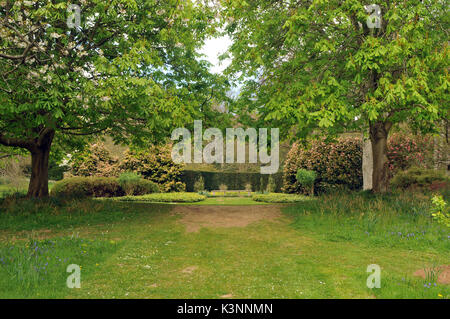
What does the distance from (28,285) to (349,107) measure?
8.65 meters

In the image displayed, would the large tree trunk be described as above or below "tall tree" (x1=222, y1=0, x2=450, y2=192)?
below

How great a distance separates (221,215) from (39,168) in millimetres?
7324

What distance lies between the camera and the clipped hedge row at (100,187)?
17453 mm

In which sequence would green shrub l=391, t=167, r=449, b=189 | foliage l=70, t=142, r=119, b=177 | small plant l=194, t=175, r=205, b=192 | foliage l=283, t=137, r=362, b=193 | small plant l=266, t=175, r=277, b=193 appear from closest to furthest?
1. green shrub l=391, t=167, r=449, b=189
2. foliage l=283, t=137, r=362, b=193
3. foliage l=70, t=142, r=119, b=177
4. small plant l=194, t=175, r=205, b=192
5. small plant l=266, t=175, r=277, b=193

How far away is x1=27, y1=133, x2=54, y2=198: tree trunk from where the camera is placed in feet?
42.2

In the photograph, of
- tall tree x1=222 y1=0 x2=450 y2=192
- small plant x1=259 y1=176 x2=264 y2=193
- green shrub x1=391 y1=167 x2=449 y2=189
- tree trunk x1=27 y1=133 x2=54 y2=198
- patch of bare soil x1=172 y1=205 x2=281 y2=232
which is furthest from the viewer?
small plant x1=259 y1=176 x2=264 y2=193

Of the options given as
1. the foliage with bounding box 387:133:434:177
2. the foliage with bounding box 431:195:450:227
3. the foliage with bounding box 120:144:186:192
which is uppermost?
the foliage with bounding box 387:133:434:177

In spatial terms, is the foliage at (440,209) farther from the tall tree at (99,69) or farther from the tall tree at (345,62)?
the tall tree at (99,69)

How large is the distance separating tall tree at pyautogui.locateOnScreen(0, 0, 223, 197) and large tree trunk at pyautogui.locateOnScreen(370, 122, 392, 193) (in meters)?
6.38

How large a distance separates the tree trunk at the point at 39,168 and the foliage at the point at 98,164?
7578 mm

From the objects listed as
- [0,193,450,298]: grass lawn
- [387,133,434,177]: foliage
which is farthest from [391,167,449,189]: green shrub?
[0,193,450,298]: grass lawn

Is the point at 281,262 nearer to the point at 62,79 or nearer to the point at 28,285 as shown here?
the point at 28,285
